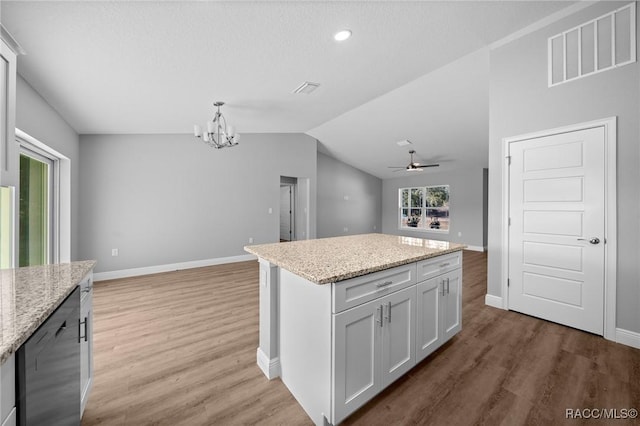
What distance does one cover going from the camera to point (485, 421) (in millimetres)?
1466

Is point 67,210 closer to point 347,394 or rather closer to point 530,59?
point 347,394

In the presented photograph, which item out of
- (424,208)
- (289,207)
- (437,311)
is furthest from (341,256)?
(424,208)

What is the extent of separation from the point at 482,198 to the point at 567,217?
17.1ft

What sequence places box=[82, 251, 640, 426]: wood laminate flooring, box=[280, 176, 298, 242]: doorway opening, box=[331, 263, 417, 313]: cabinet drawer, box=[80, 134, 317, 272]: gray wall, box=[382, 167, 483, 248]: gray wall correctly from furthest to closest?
box=[382, 167, 483, 248]: gray wall → box=[280, 176, 298, 242]: doorway opening → box=[80, 134, 317, 272]: gray wall → box=[82, 251, 640, 426]: wood laminate flooring → box=[331, 263, 417, 313]: cabinet drawer

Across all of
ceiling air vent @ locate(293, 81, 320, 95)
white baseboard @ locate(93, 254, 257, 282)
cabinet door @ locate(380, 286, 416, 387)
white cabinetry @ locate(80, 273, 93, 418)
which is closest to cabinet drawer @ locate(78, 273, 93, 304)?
white cabinetry @ locate(80, 273, 93, 418)

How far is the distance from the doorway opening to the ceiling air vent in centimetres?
350

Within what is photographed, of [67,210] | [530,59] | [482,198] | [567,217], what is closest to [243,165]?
[67,210]

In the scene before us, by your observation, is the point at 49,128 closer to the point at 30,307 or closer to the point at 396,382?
the point at 30,307

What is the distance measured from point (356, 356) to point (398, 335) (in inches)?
14.9

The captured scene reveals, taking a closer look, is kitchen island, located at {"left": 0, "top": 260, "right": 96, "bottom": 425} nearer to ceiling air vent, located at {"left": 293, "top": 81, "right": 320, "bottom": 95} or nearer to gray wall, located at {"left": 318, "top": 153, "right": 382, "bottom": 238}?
ceiling air vent, located at {"left": 293, "top": 81, "right": 320, "bottom": 95}

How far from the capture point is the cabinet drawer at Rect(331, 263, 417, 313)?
134 cm

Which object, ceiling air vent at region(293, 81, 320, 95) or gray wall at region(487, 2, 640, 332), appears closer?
gray wall at region(487, 2, 640, 332)

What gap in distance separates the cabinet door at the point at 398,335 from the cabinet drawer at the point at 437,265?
6.2 inches

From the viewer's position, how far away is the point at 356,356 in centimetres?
143
